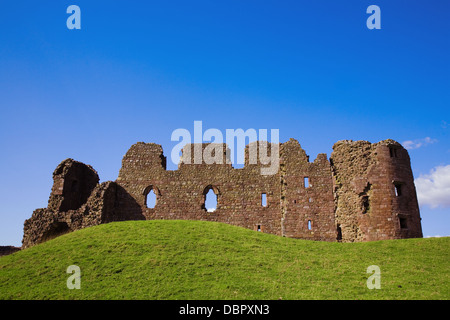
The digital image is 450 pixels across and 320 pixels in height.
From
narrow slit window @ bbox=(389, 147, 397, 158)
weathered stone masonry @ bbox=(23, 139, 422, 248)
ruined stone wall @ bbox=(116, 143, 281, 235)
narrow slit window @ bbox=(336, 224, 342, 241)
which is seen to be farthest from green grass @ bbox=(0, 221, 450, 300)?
narrow slit window @ bbox=(389, 147, 397, 158)

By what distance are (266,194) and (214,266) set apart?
1283 cm

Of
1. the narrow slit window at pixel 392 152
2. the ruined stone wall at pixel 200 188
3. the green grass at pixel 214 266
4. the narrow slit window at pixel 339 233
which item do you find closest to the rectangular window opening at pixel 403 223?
the green grass at pixel 214 266

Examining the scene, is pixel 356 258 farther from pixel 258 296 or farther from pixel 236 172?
pixel 236 172

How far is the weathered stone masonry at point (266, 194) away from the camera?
84.3 feet

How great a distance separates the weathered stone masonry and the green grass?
3.22m

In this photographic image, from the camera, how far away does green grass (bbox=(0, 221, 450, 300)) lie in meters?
15.2

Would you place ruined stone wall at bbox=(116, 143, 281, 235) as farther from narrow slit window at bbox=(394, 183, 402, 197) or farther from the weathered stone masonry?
narrow slit window at bbox=(394, 183, 402, 197)

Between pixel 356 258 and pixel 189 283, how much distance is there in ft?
31.7

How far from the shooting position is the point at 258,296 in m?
14.6

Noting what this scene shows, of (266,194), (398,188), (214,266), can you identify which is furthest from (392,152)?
(214,266)

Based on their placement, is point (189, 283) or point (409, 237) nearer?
point (189, 283)

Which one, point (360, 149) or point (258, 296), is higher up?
point (360, 149)
